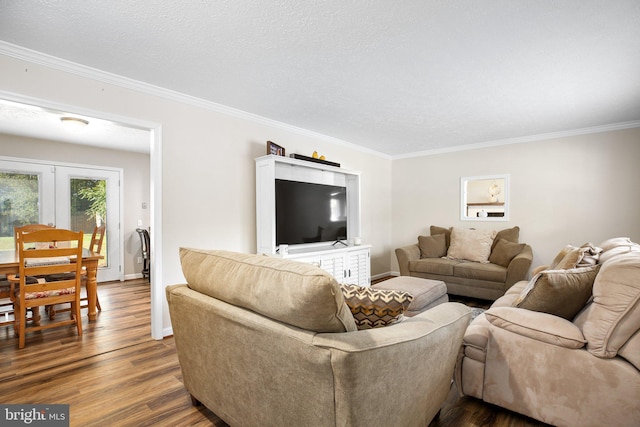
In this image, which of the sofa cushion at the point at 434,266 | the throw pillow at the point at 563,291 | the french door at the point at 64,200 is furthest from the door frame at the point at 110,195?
the throw pillow at the point at 563,291

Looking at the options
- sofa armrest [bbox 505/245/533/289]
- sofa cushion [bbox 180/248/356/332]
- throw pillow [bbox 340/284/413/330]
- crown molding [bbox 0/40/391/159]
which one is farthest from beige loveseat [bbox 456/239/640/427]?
crown molding [bbox 0/40/391/159]

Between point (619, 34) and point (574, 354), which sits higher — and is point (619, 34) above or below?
above

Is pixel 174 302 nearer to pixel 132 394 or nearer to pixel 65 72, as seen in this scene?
pixel 132 394

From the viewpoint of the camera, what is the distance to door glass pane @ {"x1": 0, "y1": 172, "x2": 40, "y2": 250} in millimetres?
4570

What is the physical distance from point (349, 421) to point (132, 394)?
5.75ft

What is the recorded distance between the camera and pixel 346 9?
6.11ft

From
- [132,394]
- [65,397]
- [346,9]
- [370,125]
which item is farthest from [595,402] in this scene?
[370,125]

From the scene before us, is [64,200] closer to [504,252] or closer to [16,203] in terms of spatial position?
[16,203]

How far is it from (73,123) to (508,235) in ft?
20.5

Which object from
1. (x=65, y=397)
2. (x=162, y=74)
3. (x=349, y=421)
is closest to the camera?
(x=349, y=421)

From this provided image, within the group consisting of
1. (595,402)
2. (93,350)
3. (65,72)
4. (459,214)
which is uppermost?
(65,72)

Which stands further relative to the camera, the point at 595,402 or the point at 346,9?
the point at 346,9

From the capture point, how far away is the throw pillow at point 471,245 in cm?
466

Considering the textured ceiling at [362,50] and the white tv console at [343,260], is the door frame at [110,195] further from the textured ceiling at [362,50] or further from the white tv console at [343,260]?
the white tv console at [343,260]
